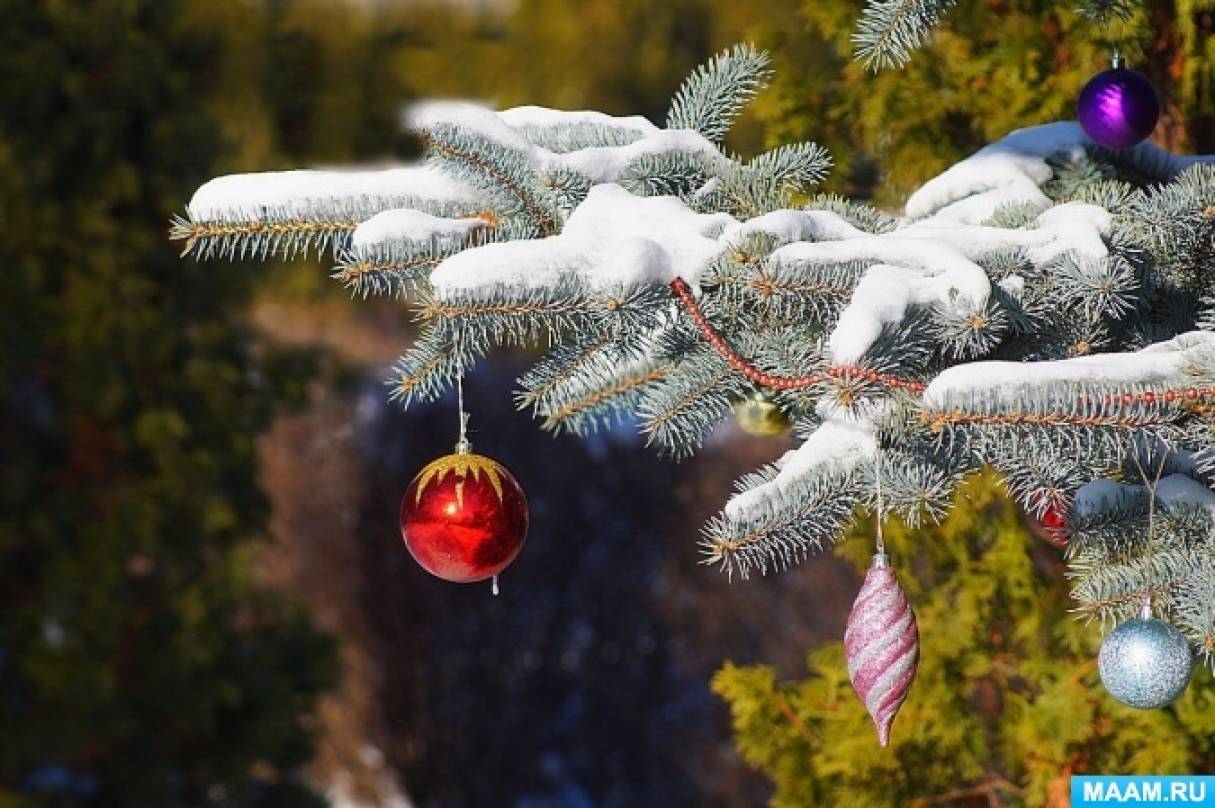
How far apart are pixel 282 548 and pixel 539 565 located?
1337 mm

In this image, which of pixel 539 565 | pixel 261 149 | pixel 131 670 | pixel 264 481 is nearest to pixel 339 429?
pixel 264 481

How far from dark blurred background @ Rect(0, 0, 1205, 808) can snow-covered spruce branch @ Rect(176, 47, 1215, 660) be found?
3.47m

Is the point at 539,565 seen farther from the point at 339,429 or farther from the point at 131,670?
the point at 131,670

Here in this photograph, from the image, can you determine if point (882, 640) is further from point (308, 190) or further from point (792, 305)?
point (308, 190)

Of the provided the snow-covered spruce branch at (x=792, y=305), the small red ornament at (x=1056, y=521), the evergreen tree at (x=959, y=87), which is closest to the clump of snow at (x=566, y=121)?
the snow-covered spruce branch at (x=792, y=305)

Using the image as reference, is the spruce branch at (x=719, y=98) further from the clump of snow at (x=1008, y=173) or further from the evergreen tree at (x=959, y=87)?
the evergreen tree at (x=959, y=87)

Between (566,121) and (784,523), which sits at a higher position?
(566,121)

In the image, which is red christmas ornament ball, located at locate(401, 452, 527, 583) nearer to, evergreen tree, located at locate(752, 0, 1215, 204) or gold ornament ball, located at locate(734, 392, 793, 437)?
gold ornament ball, located at locate(734, 392, 793, 437)

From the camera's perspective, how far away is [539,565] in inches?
267

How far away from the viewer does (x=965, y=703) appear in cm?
259

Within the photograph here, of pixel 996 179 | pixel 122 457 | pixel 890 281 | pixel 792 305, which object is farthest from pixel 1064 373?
pixel 122 457

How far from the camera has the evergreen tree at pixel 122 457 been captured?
5.56m

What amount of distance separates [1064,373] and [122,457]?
16.4 feet

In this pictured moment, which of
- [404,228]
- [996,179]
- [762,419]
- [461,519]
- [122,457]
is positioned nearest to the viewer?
[404,228]
